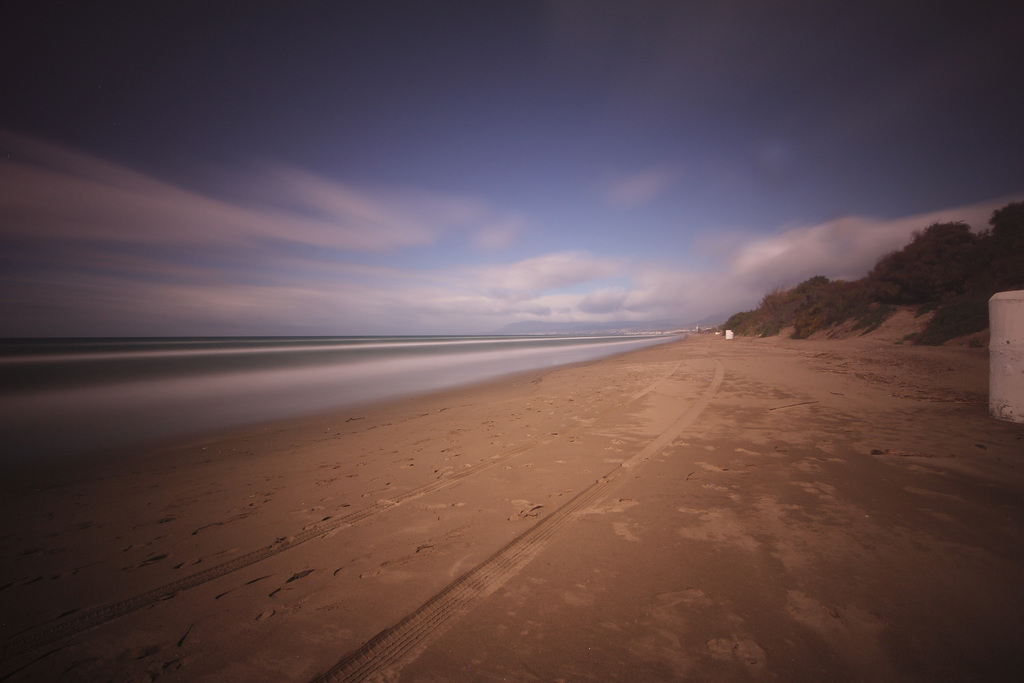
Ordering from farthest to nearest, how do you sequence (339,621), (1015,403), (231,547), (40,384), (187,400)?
(40,384)
(187,400)
(1015,403)
(231,547)
(339,621)

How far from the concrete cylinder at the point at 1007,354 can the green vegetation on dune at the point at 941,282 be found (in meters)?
15.1

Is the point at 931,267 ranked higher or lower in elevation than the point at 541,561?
higher

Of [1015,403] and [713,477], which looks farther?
[1015,403]

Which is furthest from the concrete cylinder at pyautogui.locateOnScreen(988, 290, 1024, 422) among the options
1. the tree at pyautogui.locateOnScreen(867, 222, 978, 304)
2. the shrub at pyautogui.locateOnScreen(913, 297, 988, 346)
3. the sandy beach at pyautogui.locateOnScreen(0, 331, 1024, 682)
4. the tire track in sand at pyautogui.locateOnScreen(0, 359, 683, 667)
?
the tree at pyautogui.locateOnScreen(867, 222, 978, 304)

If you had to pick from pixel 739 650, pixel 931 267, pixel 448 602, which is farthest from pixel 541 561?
pixel 931 267

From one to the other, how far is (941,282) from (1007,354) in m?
22.7

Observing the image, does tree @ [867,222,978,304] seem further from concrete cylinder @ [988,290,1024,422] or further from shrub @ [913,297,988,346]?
concrete cylinder @ [988,290,1024,422]

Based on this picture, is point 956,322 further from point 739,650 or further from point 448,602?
point 448,602

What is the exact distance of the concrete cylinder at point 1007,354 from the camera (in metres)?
5.34

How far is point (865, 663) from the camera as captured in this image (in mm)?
1832

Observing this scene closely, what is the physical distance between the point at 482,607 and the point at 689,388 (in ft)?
30.8

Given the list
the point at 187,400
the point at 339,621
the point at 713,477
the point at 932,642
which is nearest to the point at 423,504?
the point at 339,621

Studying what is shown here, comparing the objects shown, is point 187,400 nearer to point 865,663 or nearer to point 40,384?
point 40,384

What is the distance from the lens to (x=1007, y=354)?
552 centimetres
